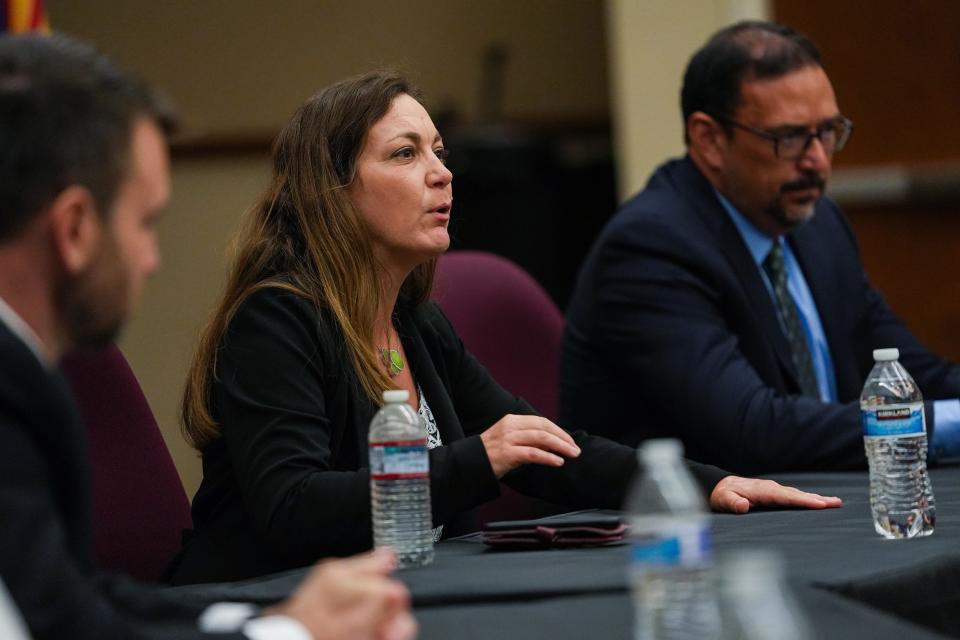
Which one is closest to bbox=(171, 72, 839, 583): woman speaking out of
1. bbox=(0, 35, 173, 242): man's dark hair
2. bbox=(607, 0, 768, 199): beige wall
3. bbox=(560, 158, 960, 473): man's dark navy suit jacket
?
bbox=(560, 158, 960, 473): man's dark navy suit jacket

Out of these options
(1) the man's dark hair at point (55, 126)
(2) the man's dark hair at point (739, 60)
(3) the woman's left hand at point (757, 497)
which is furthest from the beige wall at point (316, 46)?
(1) the man's dark hair at point (55, 126)

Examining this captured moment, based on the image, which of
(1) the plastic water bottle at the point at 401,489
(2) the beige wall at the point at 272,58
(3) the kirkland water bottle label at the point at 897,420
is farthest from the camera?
(2) the beige wall at the point at 272,58

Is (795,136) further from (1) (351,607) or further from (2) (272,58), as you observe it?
(2) (272,58)

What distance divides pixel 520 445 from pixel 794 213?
1.37 m

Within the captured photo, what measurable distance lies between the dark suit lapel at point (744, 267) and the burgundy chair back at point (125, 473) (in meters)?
1.25

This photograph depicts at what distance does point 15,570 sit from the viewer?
1.17 metres

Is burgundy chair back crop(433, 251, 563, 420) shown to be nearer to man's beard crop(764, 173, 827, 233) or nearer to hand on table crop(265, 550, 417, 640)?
man's beard crop(764, 173, 827, 233)

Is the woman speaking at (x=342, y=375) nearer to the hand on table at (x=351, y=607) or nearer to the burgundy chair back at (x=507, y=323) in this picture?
the burgundy chair back at (x=507, y=323)

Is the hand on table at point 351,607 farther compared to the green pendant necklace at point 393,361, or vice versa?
the green pendant necklace at point 393,361

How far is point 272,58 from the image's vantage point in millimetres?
6293

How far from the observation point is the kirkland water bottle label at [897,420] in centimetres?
194

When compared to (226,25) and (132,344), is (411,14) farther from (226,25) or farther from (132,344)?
(132,344)

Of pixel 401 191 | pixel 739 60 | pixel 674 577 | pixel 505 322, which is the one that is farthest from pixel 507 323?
pixel 674 577

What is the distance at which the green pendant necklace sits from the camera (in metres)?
2.32
